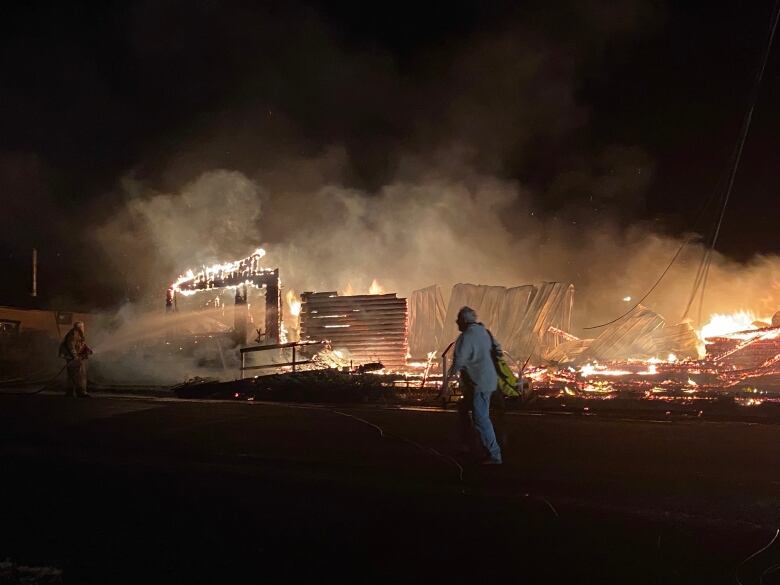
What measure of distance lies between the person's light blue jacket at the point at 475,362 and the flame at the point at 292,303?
46.8ft

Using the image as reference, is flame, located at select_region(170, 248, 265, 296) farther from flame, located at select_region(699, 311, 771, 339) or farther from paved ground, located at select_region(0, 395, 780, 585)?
flame, located at select_region(699, 311, 771, 339)

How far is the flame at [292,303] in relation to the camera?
20.1 metres

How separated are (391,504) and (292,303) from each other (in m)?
15.6

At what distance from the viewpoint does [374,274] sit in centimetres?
2156

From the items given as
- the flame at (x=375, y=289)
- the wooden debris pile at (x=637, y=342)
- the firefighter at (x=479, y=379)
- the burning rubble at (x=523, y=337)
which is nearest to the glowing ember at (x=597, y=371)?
the burning rubble at (x=523, y=337)

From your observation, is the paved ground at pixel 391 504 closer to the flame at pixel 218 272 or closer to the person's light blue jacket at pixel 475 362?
the person's light blue jacket at pixel 475 362

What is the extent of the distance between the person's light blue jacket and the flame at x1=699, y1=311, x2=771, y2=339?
13.9 meters

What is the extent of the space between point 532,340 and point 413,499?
12.0 meters

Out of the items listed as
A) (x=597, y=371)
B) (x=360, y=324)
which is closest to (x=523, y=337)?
(x=597, y=371)

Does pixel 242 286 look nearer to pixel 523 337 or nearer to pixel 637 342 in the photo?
pixel 523 337

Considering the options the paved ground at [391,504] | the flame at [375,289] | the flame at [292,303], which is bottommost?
the paved ground at [391,504]

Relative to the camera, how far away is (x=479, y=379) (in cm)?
607

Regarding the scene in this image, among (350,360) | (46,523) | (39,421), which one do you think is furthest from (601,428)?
(350,360)

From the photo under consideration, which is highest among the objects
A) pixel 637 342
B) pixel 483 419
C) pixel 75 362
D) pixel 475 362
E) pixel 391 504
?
pixel 637 342
